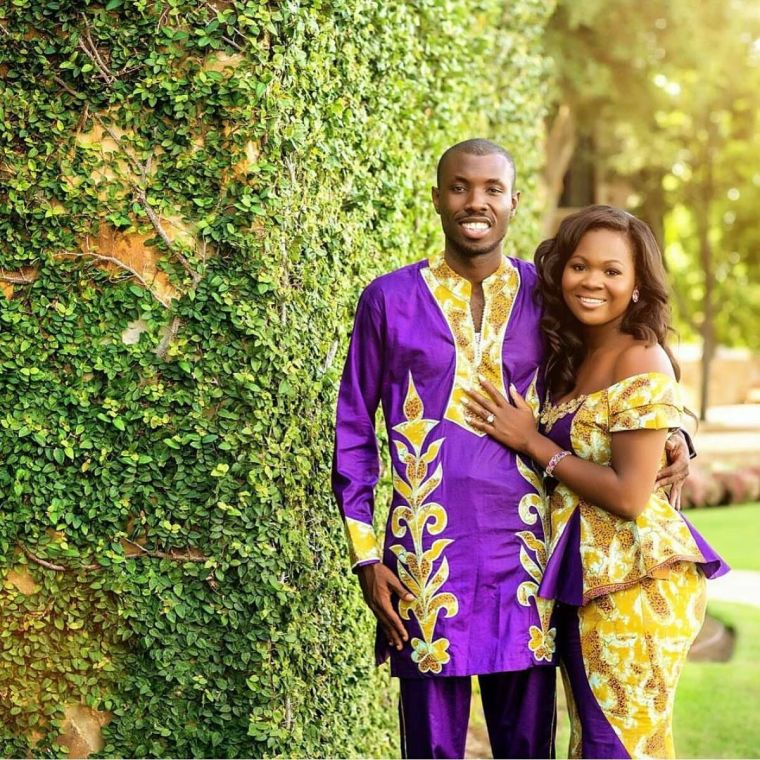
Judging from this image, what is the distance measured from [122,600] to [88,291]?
3.09 feet

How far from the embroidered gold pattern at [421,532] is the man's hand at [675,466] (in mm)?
614

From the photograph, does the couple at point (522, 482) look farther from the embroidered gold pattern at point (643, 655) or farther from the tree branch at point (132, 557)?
the tree branch at point (132, 557)

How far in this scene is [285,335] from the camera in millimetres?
3650

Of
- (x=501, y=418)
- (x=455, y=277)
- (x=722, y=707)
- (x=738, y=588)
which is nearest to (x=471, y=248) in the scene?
(x=455, y=277)

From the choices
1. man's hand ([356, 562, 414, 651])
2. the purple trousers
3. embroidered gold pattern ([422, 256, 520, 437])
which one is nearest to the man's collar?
embroidered gold pattern ([422, 256, 520, 437])

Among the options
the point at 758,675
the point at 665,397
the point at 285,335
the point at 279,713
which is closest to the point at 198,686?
the point at 279,713

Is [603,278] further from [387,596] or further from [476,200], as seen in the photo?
[387,596]

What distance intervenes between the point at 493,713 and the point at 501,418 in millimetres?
845

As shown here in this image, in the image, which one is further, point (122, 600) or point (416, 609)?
point (122, 600)

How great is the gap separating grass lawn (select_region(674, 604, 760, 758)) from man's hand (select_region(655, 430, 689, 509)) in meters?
3.08

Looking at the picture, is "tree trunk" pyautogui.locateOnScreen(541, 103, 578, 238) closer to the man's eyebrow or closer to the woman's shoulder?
the man's eyebrow

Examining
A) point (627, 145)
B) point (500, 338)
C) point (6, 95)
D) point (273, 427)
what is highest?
point (627, 145)

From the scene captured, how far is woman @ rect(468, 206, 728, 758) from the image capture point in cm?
312

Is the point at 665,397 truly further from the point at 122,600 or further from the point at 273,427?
the point at 122,600
